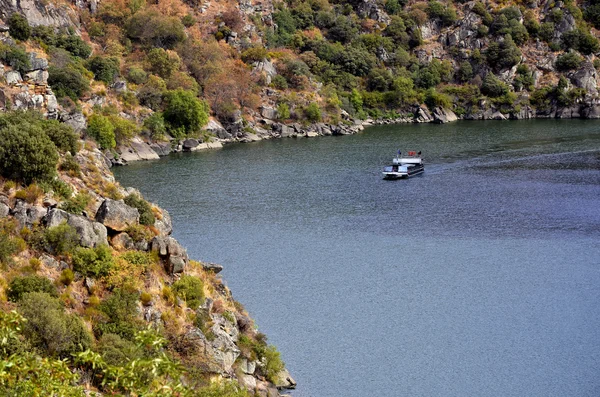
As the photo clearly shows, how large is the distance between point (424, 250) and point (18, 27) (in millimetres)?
78603

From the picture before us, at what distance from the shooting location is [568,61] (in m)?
179

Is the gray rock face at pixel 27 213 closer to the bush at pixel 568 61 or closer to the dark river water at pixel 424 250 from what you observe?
the dark river water at pixel 424 250

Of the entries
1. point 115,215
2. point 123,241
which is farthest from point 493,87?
point 123,241

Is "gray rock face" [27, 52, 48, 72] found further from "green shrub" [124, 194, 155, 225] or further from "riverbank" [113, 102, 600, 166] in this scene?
"green shrub" [124, 194, 155, 225]

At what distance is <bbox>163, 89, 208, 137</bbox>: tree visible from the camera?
12406 cm

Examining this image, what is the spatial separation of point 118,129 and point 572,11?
12281 cm

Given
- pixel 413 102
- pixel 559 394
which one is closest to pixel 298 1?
pixel 413 102

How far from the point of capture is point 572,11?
188m

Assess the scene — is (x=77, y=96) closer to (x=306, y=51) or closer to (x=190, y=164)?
(x=190, y=164)

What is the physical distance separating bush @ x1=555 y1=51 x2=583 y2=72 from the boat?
84787mm

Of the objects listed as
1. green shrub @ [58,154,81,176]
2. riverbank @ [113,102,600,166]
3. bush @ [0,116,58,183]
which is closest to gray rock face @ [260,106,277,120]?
riverbank @ [113,102,600,166]

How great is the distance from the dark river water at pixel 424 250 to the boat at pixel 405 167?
1.67 metres

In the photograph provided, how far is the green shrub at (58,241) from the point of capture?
38.7m

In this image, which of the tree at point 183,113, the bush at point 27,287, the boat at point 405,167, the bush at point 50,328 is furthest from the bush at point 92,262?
the tree at point 183,113
